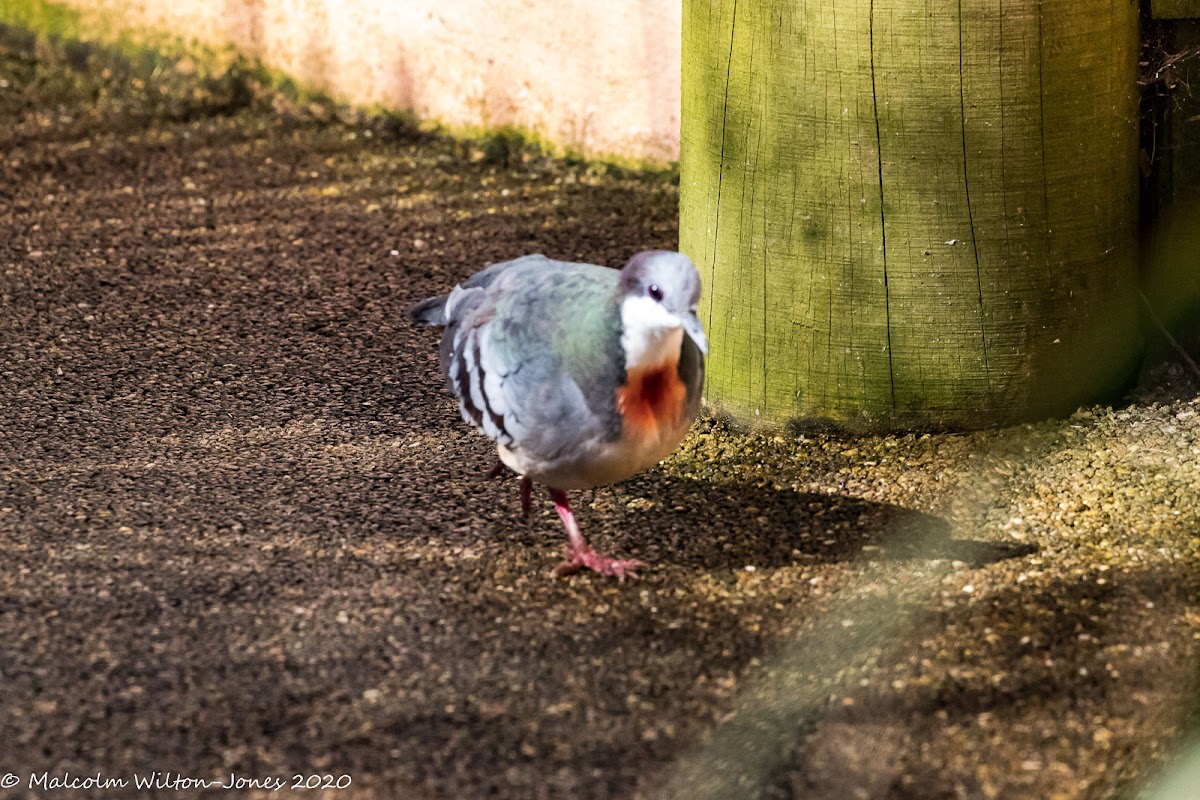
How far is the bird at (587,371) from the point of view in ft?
8.85

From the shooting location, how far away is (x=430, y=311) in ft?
11.0

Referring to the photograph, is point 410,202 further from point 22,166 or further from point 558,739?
point 558,739

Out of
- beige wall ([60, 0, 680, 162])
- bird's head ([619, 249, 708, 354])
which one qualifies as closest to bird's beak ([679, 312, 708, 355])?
bird's head ([619, 249, 708, 354])

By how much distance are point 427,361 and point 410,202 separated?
4.33 feet

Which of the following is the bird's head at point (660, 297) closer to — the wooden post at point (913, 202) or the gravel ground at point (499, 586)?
the gravel ground at point (499, 586)

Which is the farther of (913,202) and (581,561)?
(913,202)

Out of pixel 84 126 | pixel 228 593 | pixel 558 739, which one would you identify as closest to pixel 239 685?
pixel 228 593

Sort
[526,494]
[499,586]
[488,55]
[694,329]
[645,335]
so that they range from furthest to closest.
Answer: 1. [488,55]
2. [526,494]
3. [499,586]
4. [645,335]
5. [694,329]

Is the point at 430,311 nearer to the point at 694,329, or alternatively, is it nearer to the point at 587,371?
the point at 587,371

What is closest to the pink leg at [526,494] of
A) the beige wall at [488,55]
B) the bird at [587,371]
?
Result: the bird at [587,371]

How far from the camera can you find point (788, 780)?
245 cm

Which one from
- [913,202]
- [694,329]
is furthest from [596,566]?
[913,202]

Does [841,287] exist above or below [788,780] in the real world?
above

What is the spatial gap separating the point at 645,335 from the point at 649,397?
0.14 metres
